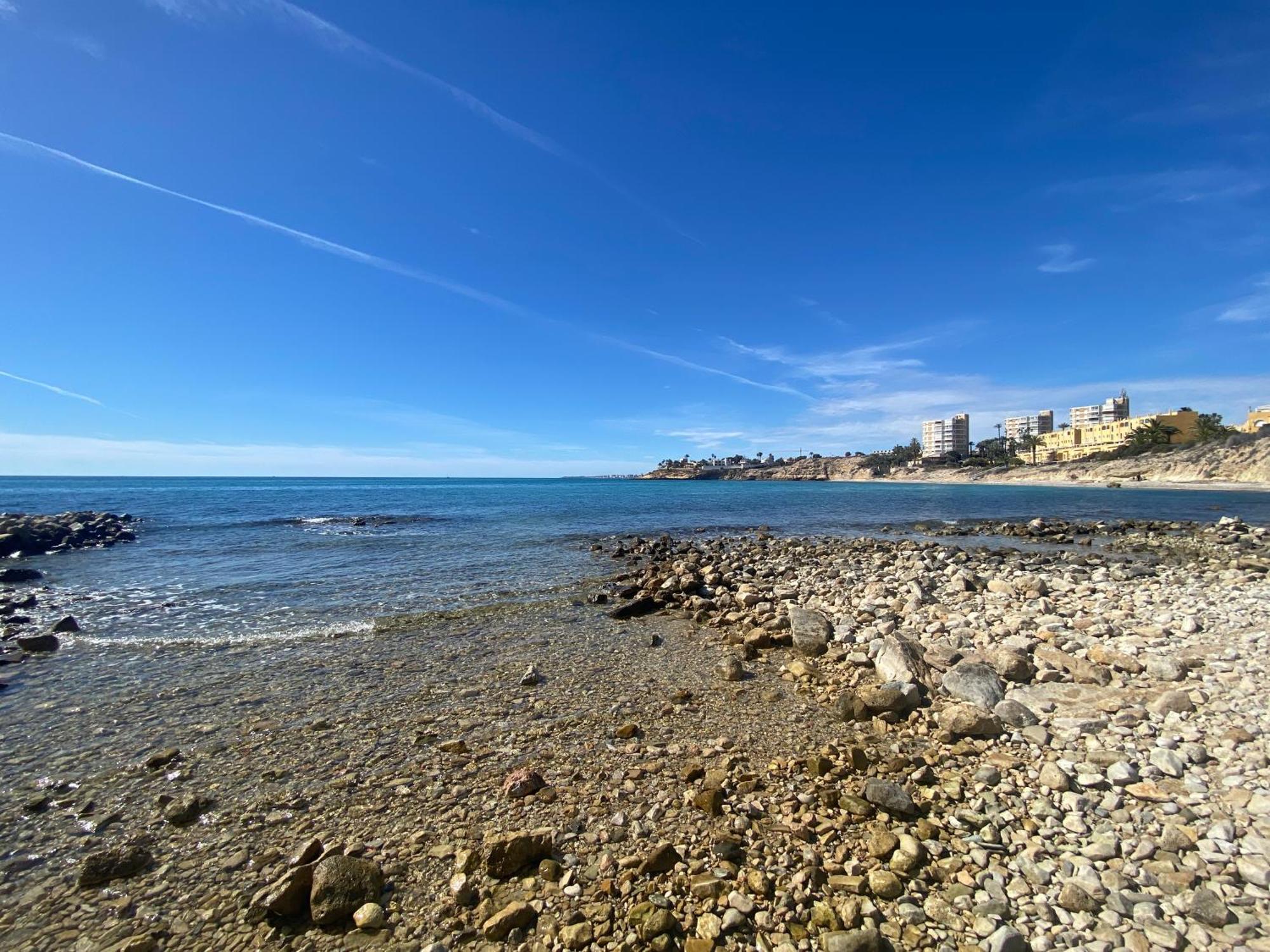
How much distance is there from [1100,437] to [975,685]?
170354mm

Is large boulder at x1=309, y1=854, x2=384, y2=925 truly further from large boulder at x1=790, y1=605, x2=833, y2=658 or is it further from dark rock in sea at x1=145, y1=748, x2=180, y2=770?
large boulder at x1=790, y1=605, x2=833, y2=658

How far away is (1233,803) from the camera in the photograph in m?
4.21

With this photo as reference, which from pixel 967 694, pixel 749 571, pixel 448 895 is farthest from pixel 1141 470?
pixel 448 895

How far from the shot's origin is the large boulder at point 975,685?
21.1 ft

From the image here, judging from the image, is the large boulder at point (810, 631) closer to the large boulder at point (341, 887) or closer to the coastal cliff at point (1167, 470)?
the large boulder at point (341, 887)

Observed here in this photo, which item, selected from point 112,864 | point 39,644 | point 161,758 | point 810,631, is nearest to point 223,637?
point 39,644

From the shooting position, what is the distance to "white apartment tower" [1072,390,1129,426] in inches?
7013

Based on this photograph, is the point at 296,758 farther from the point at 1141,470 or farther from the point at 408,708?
the point at 1141,470

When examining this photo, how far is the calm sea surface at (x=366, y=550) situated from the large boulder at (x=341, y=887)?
26.3 feet

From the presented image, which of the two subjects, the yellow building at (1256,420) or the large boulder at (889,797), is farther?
the yellow building at (1256,420)

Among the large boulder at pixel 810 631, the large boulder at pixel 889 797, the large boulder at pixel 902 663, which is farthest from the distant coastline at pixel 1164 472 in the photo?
the large boulder at pixel 889 797

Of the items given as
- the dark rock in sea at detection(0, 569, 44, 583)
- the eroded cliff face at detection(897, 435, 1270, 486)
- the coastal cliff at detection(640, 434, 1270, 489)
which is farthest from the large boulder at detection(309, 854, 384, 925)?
the eroded cliff face at detection(897, 435, 1270, 486)

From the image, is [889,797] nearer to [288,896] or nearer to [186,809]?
[288,896]

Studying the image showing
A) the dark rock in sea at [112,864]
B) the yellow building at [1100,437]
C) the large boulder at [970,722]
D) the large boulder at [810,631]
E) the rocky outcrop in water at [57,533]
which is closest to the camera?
the dark rock in sea at [112,864]
